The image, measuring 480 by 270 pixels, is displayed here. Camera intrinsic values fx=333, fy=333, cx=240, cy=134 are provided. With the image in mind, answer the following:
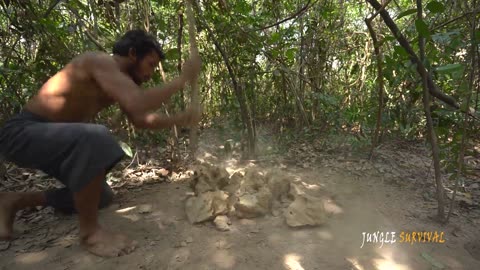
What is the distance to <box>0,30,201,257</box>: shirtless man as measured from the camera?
1.55 metres

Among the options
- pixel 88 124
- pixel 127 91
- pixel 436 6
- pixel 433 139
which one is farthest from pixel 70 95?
pixel 433 139

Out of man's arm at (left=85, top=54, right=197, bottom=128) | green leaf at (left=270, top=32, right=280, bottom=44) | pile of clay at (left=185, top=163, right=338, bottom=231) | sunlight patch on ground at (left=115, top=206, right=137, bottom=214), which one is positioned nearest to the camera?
man's arm at (left=85, top=54, right=197, bottom=128)

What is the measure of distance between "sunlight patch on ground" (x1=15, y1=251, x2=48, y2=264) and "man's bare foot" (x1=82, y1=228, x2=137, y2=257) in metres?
0.19

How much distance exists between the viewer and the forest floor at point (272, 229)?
1589 mm

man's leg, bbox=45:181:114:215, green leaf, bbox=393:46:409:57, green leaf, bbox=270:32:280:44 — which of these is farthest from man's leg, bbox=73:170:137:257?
green leaf, bbox=270:32:280:44

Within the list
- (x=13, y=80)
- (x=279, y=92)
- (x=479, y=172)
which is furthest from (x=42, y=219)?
(x=479, y=172)

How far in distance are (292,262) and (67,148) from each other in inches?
47.3

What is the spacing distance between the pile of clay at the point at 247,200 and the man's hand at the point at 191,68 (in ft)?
2.32

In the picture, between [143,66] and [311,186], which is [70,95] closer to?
[143,66]

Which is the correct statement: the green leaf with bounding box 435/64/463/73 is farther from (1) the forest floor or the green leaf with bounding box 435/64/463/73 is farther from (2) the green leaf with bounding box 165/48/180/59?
(2) the green leaf with bounding box 165/48/180/59

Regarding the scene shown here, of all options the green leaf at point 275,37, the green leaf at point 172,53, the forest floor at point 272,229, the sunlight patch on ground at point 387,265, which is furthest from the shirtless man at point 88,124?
the green leaf at point 275,37

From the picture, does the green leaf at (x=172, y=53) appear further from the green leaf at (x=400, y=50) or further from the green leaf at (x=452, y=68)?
the green leaf at (x=452, y=68)

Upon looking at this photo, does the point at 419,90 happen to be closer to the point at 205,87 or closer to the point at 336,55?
the point at 336,55

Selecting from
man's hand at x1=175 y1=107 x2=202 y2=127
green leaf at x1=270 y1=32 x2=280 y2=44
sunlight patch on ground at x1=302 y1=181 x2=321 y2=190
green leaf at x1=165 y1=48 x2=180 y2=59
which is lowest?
sunlight patch on ground at x1=302 y1=181 x2=321 y2=190
